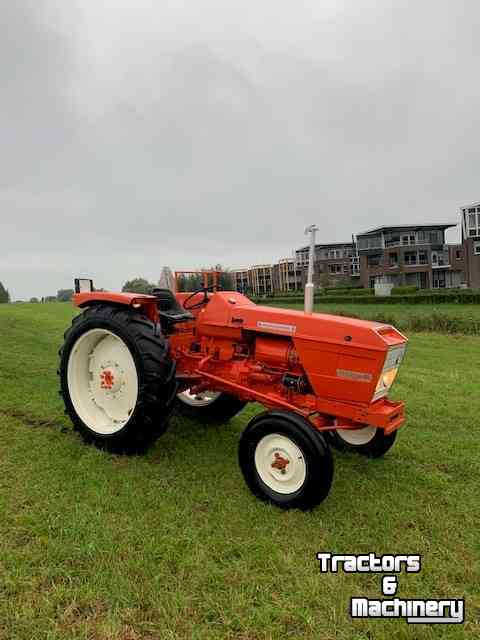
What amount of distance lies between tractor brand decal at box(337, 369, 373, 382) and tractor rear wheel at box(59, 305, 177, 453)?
1368 millimetres

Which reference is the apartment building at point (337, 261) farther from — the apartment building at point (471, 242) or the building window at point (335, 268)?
the apartment building at point (471, 242)

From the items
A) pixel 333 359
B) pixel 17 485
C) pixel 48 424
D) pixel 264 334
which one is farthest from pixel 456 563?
pixel 48 424

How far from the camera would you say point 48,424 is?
185 inches

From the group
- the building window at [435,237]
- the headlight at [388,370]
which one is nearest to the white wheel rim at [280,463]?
the headlight at [388,370]

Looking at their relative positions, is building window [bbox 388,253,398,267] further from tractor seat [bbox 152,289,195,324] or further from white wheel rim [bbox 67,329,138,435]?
white wheel rim [bbox 67,329,138,435]

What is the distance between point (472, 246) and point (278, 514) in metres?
51.1

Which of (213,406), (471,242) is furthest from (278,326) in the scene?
(471,242)

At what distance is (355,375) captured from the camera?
10.9 feet

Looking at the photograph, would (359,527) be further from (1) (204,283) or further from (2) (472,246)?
(2) (472,246)

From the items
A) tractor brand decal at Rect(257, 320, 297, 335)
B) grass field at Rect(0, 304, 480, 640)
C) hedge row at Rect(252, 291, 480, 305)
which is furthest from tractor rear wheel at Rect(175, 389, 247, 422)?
hedge row at Rect(252, 291, 480, 305)

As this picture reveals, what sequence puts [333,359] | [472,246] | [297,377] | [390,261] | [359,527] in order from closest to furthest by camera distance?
[359,527]
[333,359]
[297,377]
[472,246]
[390,261]

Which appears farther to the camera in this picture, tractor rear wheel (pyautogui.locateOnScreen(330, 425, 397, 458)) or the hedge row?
the hedge row

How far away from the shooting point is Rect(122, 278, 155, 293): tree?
480cm

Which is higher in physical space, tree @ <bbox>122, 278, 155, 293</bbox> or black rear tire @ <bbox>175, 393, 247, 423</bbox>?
tree @ <bbox>122, 278, 155, 293</bbox>
